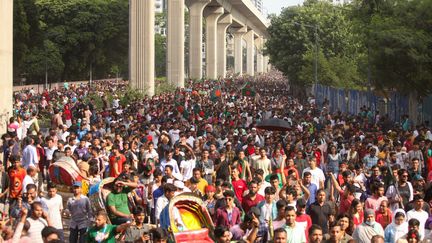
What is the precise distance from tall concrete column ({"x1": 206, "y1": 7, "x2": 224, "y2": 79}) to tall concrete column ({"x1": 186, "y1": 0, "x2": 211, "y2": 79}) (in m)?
8.29

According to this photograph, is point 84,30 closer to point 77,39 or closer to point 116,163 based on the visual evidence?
point 77,39

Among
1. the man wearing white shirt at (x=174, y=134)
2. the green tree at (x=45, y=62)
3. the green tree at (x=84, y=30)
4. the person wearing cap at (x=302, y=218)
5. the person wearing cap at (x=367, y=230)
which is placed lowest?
the person wearing cap at (x=367, y=230)

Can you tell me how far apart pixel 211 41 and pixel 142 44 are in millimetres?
38279

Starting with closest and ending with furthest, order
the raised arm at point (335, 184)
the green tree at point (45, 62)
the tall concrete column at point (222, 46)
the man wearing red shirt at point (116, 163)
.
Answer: the raised arm at point (335, 184) → the man wearing red shirt at point (116, 163) → the green tree at point (45, 62) → the tall concrete column at point (222, 46)

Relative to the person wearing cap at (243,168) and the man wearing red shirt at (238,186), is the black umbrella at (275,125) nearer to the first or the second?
the person wearing cap at (243,168)

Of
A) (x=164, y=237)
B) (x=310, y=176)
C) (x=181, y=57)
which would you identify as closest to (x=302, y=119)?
(x=310, y=176)

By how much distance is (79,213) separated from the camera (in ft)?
37.1

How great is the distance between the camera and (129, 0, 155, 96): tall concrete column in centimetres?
4722

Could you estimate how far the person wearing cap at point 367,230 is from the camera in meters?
9.61

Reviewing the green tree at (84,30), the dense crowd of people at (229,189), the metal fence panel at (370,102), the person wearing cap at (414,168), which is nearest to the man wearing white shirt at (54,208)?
the dense crowd of people at (229,189)

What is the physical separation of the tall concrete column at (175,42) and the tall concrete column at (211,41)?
2213cm

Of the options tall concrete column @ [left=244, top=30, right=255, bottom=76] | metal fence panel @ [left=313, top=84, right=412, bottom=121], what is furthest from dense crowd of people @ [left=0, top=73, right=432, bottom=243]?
tall concrete column @ [left=244, top=30, right=255, bottom=76]

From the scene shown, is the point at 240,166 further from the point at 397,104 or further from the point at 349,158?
the point at 397,104

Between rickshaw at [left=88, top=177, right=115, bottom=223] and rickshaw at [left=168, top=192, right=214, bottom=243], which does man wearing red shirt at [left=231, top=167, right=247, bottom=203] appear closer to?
rickshaw at [left=88, top=177, right=115, bottom=223]
